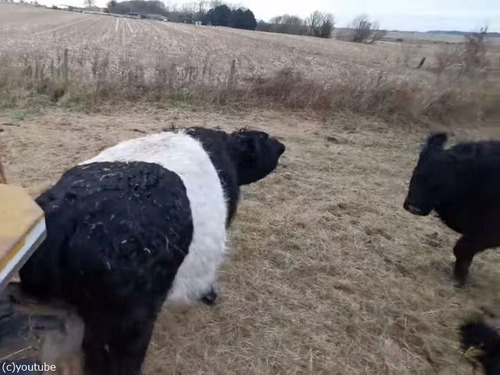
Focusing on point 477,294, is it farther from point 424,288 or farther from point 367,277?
point 367,277

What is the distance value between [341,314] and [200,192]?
162 centimetres

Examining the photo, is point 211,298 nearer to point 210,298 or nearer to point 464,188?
point 210,298

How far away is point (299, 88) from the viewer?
10242 mm

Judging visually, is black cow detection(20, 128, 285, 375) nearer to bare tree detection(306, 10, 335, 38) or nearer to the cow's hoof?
the cow's hoof

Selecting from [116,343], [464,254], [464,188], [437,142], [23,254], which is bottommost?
[464,254]

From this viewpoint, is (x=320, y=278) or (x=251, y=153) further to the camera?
(x=320, y=278)

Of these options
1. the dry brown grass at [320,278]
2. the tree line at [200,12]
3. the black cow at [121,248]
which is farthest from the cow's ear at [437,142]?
the tree line at [200,12]

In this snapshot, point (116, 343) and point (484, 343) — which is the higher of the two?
point (116, 343)

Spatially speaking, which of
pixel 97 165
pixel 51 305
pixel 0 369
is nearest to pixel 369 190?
pixel 97 165

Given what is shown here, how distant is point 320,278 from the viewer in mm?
3943

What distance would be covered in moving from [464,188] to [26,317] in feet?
11.1

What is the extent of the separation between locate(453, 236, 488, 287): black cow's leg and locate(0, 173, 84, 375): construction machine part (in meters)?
3.23

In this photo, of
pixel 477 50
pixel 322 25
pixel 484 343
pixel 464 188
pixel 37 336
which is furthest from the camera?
pixel 322 25

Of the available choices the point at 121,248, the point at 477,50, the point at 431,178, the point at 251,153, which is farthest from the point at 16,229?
the point at 431,178
